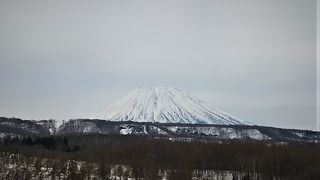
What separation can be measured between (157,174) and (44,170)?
18.2 metres

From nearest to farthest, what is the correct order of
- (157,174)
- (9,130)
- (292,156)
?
1. (157,174)
2. (292,156)
3. (9,130)

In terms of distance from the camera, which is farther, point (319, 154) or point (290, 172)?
point (319, 154)

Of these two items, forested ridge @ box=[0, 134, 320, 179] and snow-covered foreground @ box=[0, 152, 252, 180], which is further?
forested ridge @ box=[0, 134, 320, 179]

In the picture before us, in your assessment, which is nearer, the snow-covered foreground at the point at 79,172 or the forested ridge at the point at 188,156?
the snow-covered foreground at the point at 79,172

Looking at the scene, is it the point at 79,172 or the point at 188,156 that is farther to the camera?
the point at 188,156

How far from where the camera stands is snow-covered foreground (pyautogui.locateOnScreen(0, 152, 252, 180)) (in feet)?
289

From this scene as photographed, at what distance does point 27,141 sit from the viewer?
396ft

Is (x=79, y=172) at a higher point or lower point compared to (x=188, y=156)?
lower

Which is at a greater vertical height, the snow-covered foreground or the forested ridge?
the forested ridge

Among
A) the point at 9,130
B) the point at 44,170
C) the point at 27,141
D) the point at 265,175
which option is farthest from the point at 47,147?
the point at 9,130

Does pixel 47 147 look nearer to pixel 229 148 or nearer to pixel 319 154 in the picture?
pixel 229 148

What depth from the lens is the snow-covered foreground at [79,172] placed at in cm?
8806

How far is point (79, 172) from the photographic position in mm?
89250

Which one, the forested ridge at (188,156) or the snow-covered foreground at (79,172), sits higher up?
the forested ridge at (188,156)
